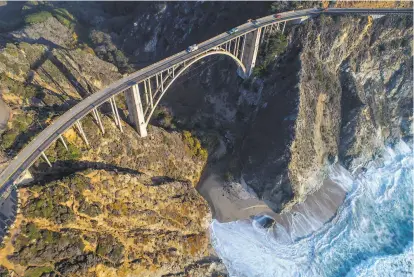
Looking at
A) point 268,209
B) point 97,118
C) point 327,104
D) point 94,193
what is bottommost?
point 268,209

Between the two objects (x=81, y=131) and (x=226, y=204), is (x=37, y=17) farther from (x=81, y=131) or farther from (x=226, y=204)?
(x=226, y=204)

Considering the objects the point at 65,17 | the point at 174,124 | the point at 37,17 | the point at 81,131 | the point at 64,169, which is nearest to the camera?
the point at 64,169

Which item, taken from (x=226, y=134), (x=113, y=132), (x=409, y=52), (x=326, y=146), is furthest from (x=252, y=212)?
(x=409, y=52)

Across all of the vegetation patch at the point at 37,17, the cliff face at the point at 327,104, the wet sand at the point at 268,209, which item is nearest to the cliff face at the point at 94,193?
the wet sand at the point at 268,209

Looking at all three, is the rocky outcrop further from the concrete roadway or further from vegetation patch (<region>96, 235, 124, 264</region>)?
the concrete roadway

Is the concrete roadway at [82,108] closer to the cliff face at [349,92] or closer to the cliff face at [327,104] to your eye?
the cliff face at [327,104]

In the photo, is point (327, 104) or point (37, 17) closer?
point (327, 104)

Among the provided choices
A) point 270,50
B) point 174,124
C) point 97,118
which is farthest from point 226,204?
point 270,50
